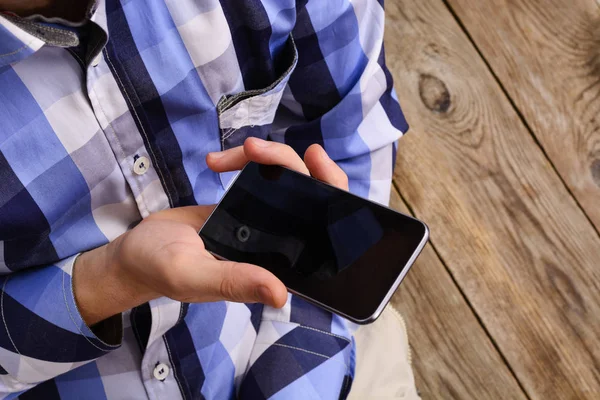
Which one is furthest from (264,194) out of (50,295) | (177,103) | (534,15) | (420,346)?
(534,15)

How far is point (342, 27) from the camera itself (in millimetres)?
616

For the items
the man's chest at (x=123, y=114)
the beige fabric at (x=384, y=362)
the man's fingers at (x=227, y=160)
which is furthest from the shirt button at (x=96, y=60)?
the beige fabric at (x=384, y=362)

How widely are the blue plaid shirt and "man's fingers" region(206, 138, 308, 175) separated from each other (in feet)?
0.15

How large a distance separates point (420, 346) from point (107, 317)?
0.47 metres

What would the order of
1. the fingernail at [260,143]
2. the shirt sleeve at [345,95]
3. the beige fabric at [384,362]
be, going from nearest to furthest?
the fingernail at [260,143] < the shirt sleeve at [345,95] < the beige fabric at [384,362]

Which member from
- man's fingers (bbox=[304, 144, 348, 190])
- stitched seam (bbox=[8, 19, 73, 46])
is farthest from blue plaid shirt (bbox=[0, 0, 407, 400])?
man's fingers (bbox=[304, 144, 348, 190])

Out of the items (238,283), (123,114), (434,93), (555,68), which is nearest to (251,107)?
(123,114)

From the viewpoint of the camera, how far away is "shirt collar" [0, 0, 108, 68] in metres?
0.40

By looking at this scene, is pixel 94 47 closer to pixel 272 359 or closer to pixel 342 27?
pixel 342 27

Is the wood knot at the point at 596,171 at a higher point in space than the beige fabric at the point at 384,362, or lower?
higher

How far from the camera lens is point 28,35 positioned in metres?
0.40

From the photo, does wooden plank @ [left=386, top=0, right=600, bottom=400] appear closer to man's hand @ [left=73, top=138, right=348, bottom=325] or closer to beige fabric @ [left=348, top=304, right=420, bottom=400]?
beige fabric @ [left=348, top=304, right=420, bottom=400]

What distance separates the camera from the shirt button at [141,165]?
20.5 inches

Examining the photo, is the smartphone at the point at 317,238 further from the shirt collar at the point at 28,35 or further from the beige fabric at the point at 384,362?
the beige fabric at the point at 384,362
